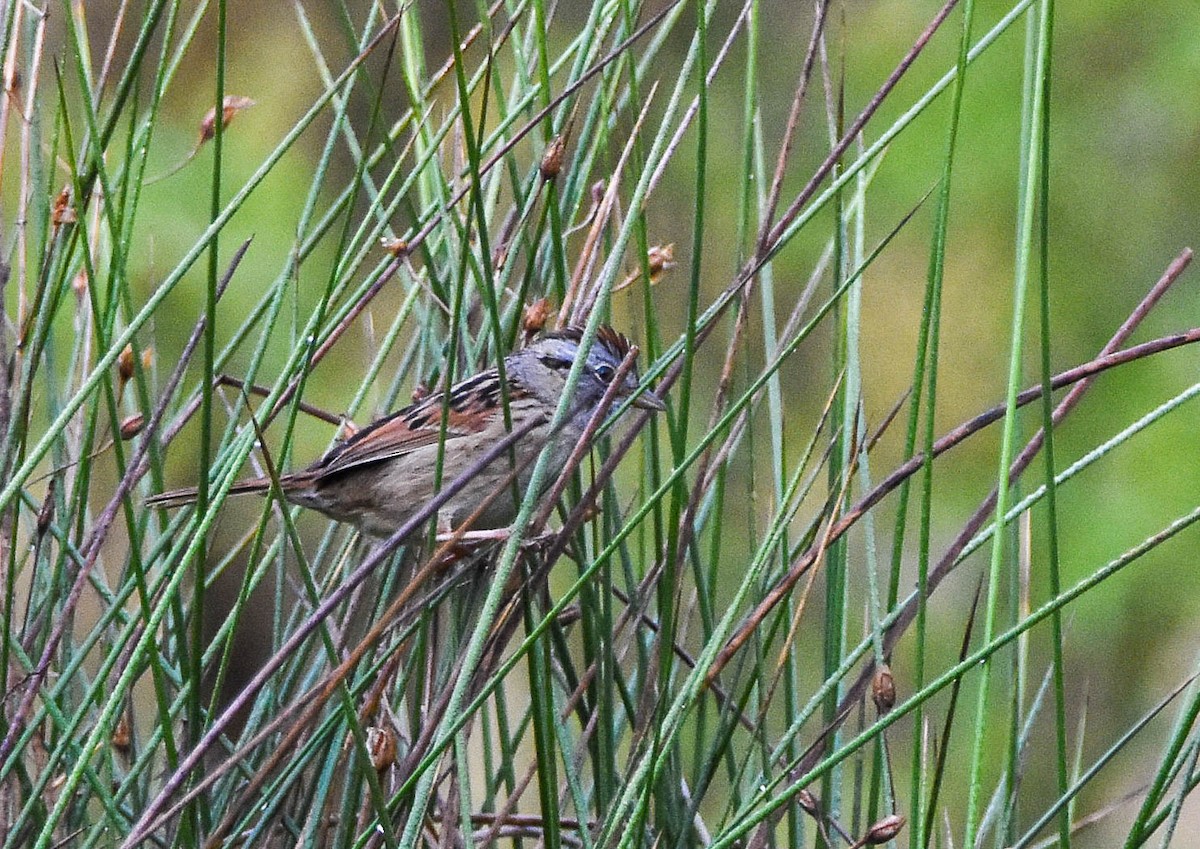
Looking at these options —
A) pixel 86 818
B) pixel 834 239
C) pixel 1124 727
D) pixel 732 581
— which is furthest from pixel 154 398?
pixel 1124 727

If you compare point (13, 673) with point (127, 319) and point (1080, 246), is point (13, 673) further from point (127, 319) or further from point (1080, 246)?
point (1080, 246)

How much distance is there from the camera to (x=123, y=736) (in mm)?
2156

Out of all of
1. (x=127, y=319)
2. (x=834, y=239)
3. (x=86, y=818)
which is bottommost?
(x=86, y=818)

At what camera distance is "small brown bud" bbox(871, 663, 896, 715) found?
66.1 inches

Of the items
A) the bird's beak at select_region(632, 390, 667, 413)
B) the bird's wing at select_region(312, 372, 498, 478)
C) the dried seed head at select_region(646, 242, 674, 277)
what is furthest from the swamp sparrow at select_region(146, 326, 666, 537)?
the bird's beak at select_region(632, 390, 667, 413)

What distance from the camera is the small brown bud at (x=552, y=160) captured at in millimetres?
1860

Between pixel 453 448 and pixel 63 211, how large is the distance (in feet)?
4.35

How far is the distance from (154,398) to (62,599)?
0.47m

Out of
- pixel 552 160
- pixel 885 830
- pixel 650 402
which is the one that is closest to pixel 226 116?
→ pixel 552 160

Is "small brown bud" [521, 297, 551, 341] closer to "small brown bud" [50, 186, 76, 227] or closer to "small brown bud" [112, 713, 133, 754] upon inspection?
"small brown bud" [50, 186, 76, 227]

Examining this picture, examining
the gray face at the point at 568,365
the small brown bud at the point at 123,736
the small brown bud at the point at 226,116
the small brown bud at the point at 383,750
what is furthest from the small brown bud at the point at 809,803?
the small brown bud at the point at 226,116

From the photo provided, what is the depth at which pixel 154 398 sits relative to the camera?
2457 millimetres

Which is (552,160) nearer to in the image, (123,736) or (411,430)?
(123,736)

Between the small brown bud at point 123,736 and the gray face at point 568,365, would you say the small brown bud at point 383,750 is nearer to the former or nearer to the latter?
the small brown bud at point 123,736
